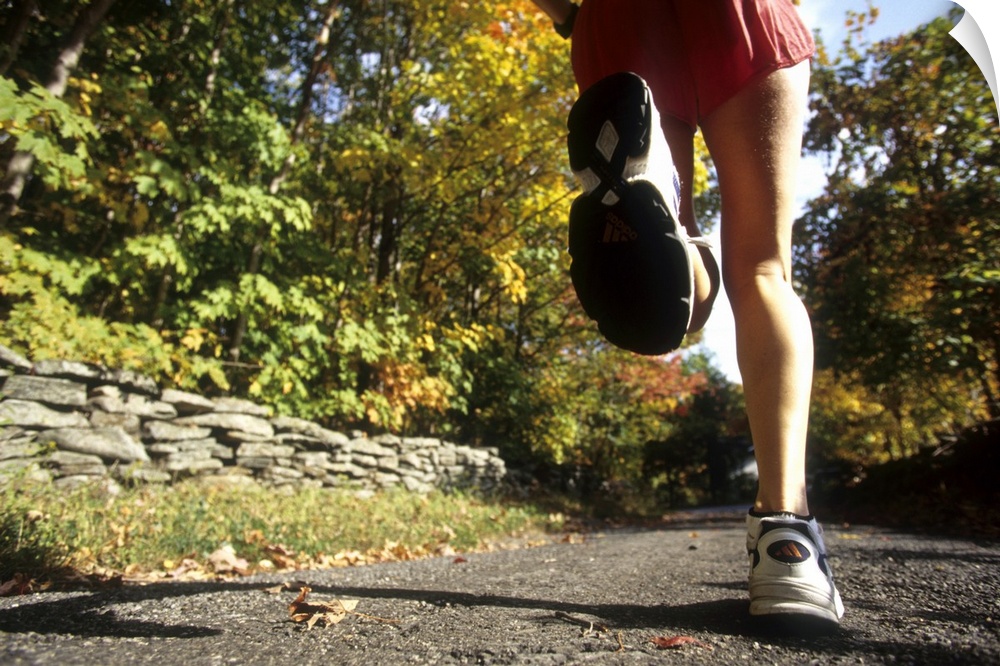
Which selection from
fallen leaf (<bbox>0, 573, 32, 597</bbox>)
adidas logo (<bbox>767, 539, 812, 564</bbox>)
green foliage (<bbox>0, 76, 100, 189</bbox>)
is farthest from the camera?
green foliage (<bbox>0, 76, 100, 189</bbox>)

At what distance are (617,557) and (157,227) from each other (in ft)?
16.3

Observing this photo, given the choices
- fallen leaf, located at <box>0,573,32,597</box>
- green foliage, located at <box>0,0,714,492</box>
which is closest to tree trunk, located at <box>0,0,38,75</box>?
green foliage, located at <box>0,0,714,492</box>

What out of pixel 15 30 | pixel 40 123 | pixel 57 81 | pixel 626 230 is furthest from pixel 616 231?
pixel 15 30

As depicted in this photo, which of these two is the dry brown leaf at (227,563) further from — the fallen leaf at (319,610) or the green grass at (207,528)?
the fallen leaf at (319,610)

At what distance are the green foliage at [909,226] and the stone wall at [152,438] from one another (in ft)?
16.8

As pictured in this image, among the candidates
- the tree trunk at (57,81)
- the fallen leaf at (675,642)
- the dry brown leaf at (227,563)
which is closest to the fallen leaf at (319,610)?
the fallen leaf at (675,642)

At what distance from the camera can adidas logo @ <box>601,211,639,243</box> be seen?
1.09 m

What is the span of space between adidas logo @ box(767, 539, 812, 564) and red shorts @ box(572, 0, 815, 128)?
856mm

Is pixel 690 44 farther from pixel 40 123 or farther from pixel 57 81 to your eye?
pixel 57 81

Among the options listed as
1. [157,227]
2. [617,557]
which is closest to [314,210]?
[157,227]

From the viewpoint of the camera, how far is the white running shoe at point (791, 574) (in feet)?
3.02

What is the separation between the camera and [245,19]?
21.5ft

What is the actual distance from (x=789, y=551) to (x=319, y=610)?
859 mm

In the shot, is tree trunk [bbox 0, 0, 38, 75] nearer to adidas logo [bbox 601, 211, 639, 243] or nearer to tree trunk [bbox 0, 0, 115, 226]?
tree trunk [bbox 0, 0, 115, 226]
